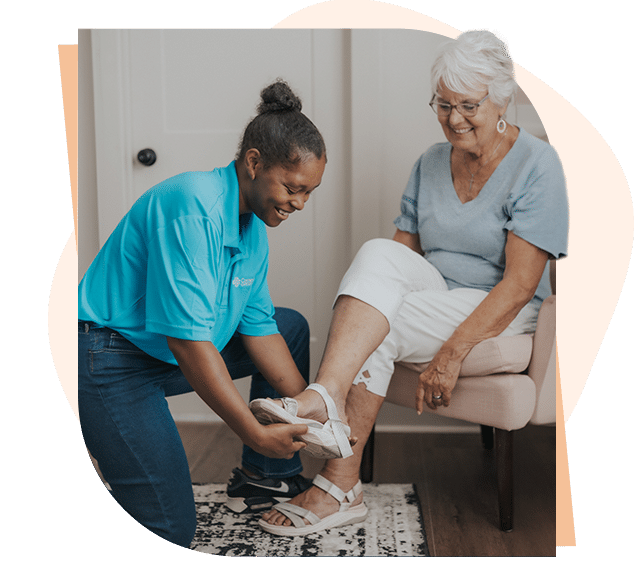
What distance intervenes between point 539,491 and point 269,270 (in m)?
0.75

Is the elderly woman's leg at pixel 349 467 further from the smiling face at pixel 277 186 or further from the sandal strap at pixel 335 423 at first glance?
the smiling face at pixel 277 186

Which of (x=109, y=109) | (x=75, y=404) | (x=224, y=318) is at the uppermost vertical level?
(x=109, y=109)

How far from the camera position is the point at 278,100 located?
3.73 feet

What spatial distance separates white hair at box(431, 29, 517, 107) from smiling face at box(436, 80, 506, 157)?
12 millimetres

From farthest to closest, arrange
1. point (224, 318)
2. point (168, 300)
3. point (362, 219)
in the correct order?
1. point (362, 219)
2. point (224, 318)
3. point (168, 300)

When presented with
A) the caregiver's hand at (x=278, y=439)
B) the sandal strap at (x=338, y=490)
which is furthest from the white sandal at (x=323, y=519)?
the caregiver's hand at (x=278, y=439)

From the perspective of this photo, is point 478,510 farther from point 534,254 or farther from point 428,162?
point 428,162

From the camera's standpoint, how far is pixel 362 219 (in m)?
1.38

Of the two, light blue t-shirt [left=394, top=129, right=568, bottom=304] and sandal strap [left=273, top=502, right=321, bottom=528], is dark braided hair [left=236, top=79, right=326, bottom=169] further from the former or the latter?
sandal strap [left=273, top=502, right=321, bottom=528]

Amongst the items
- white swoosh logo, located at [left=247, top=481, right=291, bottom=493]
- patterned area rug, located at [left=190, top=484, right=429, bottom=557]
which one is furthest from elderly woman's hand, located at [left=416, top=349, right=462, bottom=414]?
white swoosh logo, located at [left=247, top=481, right=291, bottom=493]

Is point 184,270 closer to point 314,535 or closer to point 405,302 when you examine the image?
point 405,302

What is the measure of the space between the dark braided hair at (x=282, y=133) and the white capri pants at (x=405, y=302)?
0.31 meters

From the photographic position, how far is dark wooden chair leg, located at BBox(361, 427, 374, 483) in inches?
55.1

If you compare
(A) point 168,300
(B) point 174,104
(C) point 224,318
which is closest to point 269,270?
(C) point 224,318
